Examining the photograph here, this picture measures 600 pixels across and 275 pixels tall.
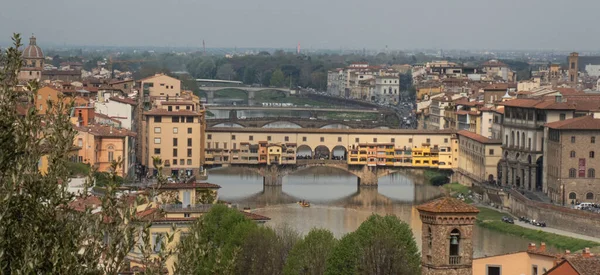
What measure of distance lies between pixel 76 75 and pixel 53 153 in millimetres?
56752

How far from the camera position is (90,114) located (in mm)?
37219

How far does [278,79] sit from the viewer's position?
111 meters

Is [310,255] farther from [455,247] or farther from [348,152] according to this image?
[348,152]

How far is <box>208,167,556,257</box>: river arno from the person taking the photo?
28.6 metres

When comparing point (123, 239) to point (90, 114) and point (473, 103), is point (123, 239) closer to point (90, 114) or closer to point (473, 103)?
point (90, 114)

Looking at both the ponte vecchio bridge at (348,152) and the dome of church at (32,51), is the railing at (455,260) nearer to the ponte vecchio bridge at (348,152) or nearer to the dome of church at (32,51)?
the ponte vecchio bridge at (348,152)

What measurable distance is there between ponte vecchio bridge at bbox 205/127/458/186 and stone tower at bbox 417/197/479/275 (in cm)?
2825

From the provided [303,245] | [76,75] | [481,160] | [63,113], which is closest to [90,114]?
[481,160]

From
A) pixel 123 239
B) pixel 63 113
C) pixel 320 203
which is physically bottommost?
pixel 320 203

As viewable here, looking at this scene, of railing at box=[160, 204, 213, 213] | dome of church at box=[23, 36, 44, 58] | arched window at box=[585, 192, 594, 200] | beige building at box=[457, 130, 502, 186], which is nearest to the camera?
railing at box=[160, 204, 213, 213]

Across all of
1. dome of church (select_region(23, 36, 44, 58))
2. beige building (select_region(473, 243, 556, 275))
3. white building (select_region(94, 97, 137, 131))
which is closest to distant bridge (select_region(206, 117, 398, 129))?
dome of church (select_region(23, 36, 44, 58))

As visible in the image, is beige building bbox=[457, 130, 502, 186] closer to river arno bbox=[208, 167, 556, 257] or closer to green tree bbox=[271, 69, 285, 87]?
river arno bbox=[208, 167, 556, 257]

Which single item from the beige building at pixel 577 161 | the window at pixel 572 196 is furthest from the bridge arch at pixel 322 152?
the window at pixel 572 196

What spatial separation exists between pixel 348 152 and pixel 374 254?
27150 mm
